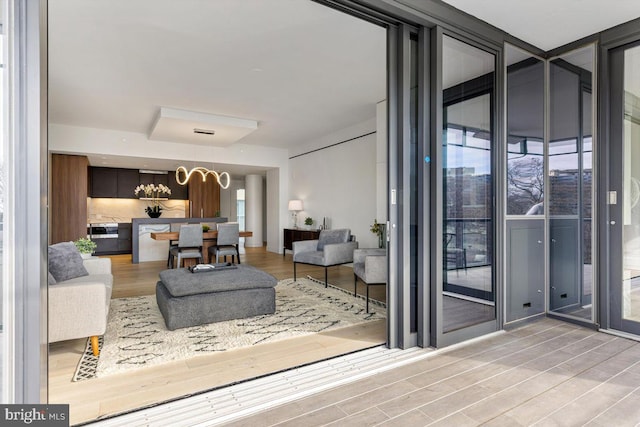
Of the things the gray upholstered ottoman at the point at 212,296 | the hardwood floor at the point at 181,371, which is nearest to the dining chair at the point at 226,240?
the gray upholstered ottoman at the point at 212,296

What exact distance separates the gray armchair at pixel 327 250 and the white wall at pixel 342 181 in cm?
93

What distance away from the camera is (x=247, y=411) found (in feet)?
6.23

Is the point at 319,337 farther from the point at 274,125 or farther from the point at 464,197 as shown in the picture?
the point at 274,125

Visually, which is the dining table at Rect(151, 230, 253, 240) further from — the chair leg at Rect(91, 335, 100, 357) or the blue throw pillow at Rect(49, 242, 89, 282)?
the chair leg at Rect(91, 335, 100, 357)

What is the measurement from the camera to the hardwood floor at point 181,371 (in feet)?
6.72

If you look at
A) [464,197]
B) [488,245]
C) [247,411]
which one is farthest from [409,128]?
[247,411]

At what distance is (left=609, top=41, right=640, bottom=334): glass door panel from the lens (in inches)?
120

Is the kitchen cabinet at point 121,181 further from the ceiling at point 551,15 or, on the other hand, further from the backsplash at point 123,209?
the ceiling at point 551,15

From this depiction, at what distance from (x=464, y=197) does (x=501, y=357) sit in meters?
1.26

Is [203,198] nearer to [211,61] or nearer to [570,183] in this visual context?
[211,61]

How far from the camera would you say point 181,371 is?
244 centimetres

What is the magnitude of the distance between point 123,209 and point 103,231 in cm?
105

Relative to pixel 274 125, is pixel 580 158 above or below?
below

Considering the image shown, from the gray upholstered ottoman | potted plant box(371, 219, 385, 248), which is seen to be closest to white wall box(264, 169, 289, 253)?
potted plant box(371, 219, 385, 248)
